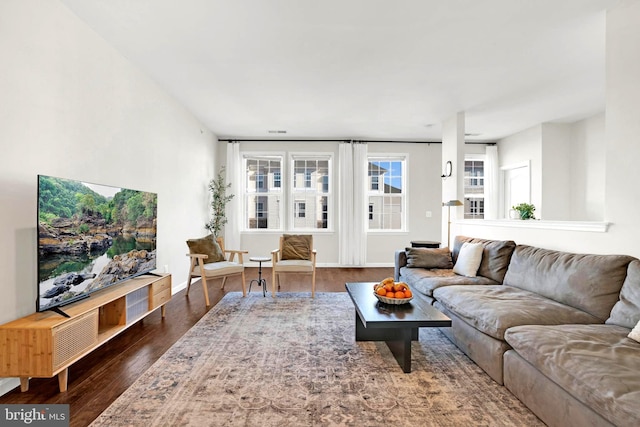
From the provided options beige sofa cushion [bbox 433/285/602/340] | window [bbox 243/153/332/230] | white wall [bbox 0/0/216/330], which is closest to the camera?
white wall [bbox 0/0/216/330]

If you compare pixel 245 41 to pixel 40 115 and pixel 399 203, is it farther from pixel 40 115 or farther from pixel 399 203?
pixel 399 203

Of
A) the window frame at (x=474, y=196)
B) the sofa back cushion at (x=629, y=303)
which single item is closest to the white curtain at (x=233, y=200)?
the window frame at (x=474, y=196)

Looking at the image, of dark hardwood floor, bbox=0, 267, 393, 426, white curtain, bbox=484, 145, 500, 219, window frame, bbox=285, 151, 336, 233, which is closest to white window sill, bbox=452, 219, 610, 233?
white curtain, bbox=484, 145, 500, 219

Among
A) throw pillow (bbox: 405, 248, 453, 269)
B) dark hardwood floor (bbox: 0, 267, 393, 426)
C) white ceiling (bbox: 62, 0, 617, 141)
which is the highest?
white ceiling (bbox: 62, 0, 617, 141)

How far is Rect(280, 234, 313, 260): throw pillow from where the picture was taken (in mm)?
4949

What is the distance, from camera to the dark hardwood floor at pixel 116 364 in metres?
1.95

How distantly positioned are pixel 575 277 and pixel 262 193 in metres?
5.51

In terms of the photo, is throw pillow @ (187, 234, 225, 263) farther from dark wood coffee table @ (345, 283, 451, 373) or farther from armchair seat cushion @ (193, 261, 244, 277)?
dark wood coffee table @ (345, 283, 451, 373)

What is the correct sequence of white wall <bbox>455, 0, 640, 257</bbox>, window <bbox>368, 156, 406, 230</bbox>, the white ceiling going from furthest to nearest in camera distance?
window <bbox>368, 156, 406, 230</bbox> < the white ceiling < white wall <bbox>455, 0, 640, 257</bbox>

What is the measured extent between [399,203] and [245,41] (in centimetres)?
497

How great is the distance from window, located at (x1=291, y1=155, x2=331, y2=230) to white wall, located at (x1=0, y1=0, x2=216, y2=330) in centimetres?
309

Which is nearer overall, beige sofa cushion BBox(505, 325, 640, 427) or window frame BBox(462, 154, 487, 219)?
beige sofa cushion BBox(505, 325, 640, 427)

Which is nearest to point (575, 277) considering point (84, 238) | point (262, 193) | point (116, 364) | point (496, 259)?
point (496, 259)

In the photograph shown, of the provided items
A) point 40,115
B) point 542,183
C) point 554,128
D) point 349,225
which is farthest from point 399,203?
point 40,115
